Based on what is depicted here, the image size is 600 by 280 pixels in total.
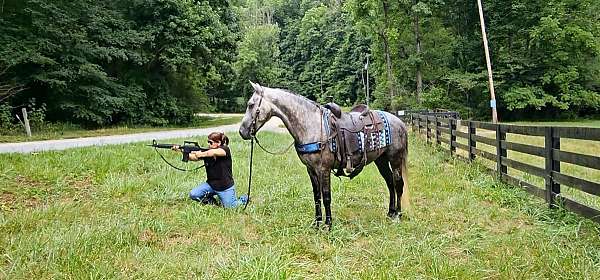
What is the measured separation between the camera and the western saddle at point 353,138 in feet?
16.4

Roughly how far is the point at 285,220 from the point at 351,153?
42.9 inches

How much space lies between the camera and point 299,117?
4910 mm

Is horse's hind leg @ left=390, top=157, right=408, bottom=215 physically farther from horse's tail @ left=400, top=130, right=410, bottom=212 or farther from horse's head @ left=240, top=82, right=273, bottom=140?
horse's head @ left=240, top=82, right=273, bottom=140

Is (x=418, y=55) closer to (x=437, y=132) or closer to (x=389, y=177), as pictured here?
(x=437, y=132)

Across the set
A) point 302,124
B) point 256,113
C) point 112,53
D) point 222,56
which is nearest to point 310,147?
point 302,124

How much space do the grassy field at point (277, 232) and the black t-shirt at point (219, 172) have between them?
38 centimetres

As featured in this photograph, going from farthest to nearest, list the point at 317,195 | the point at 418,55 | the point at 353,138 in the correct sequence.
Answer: the point at 418,55, the point at 353,138, the point at 317,195

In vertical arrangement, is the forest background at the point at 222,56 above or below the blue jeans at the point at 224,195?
above

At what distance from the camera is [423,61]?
33.9 m

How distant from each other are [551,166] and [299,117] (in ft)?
10.5

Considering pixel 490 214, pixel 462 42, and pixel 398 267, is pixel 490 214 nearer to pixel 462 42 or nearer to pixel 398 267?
pixel 398 267

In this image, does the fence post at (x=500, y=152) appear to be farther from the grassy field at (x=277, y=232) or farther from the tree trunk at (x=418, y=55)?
the tree trunk at (x=418, y=55)

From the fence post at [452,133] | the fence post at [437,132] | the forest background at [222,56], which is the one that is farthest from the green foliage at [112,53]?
the fence post at [452,133]

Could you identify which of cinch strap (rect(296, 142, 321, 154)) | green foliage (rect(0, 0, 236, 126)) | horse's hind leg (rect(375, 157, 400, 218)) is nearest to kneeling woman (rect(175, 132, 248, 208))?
cinch strap (rect(296, 142, 321, 154))
